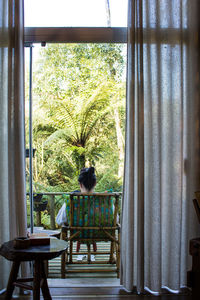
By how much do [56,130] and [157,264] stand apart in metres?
4.54

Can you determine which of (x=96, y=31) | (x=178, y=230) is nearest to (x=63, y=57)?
(x=96, y=31)

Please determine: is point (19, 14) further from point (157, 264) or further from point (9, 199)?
point (157, 264)

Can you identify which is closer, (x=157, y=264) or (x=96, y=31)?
A: (x=157, y=264)

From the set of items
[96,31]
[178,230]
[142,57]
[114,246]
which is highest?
[96,31]

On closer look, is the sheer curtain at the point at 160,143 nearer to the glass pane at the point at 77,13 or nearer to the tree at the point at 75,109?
the glass pane at the point at 77,13

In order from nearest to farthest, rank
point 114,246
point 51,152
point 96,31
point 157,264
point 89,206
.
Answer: point 157,264
point 96,31
point 89,206
point 114,246
point 51,152

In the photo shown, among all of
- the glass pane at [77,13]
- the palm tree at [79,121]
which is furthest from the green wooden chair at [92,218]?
the palm tree at [79,121]

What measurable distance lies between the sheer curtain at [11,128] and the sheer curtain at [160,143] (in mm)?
820

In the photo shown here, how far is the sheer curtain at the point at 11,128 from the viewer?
2232 mm

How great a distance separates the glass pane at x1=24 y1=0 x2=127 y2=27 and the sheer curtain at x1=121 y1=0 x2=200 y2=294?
0.28m

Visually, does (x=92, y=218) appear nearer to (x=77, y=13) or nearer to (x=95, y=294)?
(x=95, y=294)

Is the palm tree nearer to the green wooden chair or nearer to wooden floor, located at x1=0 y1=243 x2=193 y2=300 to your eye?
the green wooden chair

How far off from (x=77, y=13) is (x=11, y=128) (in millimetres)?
1239

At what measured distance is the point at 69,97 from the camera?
6.34 m
